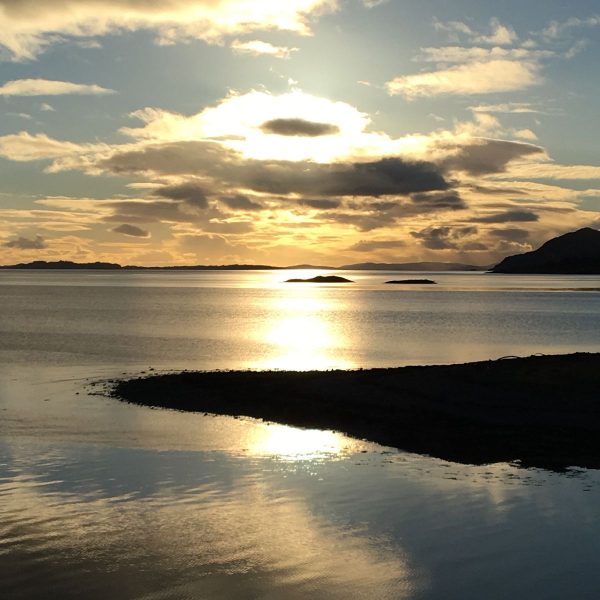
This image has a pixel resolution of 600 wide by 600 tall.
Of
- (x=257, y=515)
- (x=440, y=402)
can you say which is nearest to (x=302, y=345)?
(x=440, y=402)

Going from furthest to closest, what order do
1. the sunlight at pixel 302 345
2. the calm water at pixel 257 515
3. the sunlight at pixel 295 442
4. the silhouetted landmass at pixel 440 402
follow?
the sunlight at pixel 302 345, the silhouetted landmass at pixel 440 402, the sunlight at pixel 295 442, the calm water at pixel 257 515

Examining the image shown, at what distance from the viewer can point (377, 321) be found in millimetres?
112500

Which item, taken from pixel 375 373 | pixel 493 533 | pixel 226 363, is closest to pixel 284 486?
pixel 493 533

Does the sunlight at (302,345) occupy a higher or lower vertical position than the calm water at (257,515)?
higher

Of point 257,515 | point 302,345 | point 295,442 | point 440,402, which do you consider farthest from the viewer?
point 302,345

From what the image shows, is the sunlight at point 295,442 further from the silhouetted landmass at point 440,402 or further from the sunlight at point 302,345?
the sunlight at point 302,345

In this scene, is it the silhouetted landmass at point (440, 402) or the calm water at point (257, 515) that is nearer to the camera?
the calm water at point (257, 515)

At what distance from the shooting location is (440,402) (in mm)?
36031

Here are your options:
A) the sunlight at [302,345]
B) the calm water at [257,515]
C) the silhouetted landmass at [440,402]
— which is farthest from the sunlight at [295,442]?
the sunlight at [302,345]

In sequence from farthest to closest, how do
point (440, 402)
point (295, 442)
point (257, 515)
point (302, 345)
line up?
1. point (302, 345)
2. point (440, 402)
3. point (295, 442)
4. point (257, 515)

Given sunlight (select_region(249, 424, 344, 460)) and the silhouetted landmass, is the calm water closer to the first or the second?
sunlight (select_region(249, 424, 344, 460))

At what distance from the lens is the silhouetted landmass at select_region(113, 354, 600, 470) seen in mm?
27859

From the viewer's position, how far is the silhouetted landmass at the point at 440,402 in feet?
91.4

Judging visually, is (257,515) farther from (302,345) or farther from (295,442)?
(302,345)
